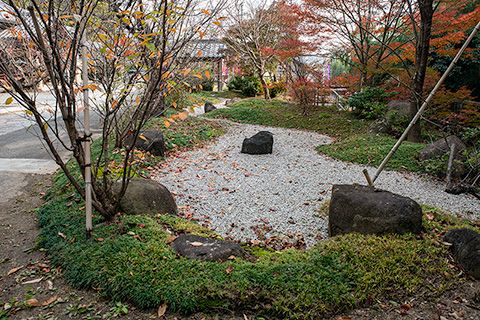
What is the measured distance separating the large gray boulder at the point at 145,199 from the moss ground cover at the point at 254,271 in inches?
8.2

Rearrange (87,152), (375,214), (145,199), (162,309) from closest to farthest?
(162,309), (87,152), (375,214), (145,199)

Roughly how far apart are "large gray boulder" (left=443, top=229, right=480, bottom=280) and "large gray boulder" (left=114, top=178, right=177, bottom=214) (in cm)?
281

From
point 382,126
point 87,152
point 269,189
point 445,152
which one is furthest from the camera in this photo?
point 382,126

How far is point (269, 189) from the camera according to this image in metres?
4.75

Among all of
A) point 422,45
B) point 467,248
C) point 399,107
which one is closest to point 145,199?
point 467,248

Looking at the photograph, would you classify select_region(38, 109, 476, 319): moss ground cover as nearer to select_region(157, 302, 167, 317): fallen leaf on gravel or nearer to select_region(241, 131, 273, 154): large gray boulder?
select_region(157, 302, 167, 317): fallen leaf on gravel

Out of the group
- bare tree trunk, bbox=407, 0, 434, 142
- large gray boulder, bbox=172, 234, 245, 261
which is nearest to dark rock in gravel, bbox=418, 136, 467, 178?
bare tree trunk, bbox=407, 0, 434, 142

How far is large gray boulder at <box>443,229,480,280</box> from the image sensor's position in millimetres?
2504

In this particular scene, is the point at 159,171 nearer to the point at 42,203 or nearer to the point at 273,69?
the point at 42,203

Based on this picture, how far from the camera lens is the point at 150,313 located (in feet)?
7.14

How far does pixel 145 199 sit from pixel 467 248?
3034 mm

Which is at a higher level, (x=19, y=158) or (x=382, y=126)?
(x=382, y=126)

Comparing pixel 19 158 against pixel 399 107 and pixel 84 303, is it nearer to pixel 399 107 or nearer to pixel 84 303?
pixel 84 303

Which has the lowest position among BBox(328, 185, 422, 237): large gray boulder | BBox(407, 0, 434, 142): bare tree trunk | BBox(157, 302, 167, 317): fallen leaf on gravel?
BBox(157, 302, 167, 317): fallen leaf on gravel
